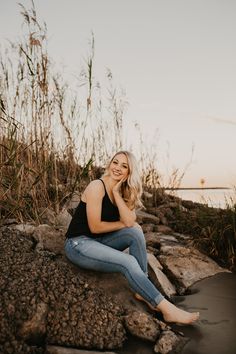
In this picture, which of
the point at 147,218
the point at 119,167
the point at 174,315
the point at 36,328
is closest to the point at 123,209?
the point at 119,167

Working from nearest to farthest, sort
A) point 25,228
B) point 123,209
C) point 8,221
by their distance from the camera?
point 123,209 < point 25,228 < point 8,221

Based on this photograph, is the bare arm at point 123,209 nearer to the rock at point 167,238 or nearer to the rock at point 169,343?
the rock at point 169,343

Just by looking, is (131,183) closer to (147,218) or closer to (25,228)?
(25,228)

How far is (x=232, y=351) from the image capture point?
192 centimetres

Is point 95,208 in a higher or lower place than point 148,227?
higher

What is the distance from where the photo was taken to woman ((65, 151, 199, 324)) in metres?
2.21

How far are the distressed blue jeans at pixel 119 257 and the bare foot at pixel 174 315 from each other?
40mm

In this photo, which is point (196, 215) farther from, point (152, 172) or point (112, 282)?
point (112, 282)

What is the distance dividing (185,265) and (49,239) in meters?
1.08

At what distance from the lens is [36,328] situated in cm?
189

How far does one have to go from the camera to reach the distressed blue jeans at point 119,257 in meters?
2.21

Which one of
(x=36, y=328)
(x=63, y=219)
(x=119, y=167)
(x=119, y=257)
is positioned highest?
(x=119, y=167)

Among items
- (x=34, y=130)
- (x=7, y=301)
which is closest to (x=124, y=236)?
(x=7, y=301)

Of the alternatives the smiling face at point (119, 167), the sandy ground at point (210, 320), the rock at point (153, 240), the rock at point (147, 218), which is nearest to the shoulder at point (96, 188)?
the smiling face at point (119, 167)
